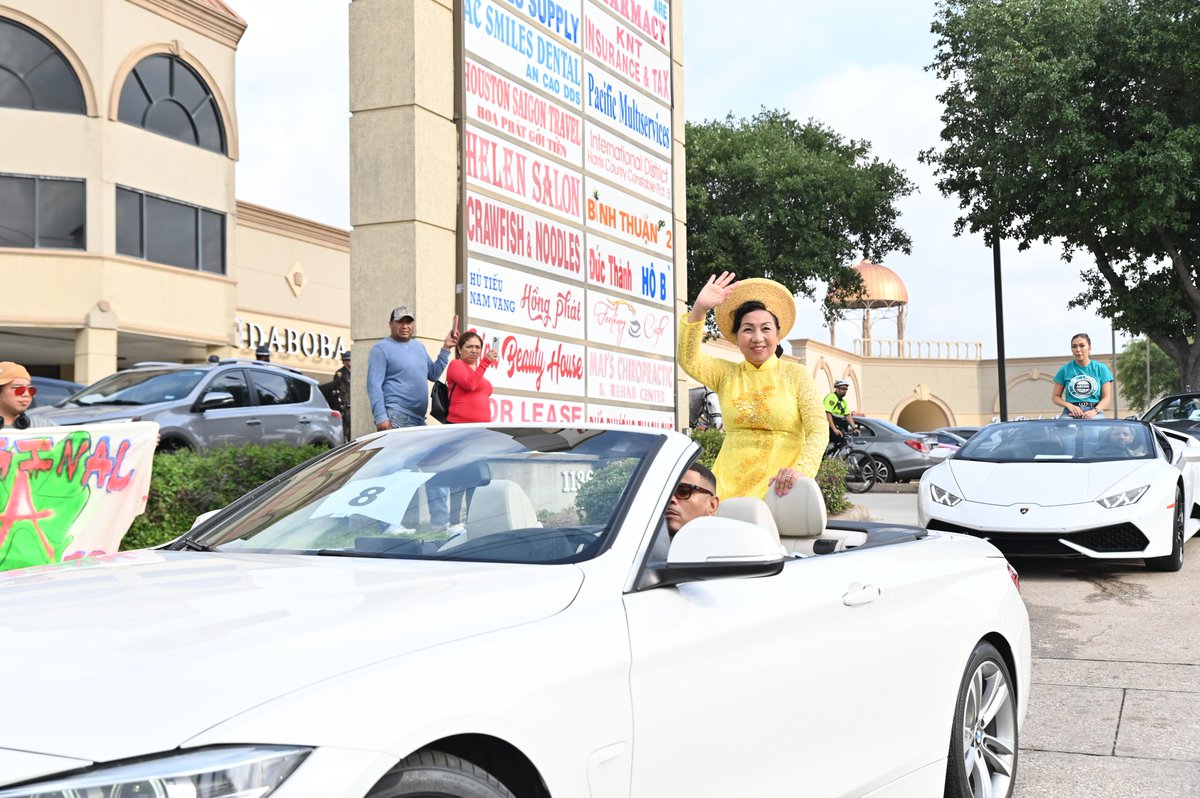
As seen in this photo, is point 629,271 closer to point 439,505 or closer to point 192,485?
point 192,485

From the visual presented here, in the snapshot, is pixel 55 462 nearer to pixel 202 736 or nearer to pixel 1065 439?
pixel 202 736

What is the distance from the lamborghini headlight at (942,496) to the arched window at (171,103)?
2436 cm

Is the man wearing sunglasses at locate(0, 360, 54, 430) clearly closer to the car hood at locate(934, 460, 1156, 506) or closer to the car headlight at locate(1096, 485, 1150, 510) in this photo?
the car hood at locate(934, 460, 1156, 506)

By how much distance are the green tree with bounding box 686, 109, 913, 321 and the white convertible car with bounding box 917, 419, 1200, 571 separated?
2183 centimetres

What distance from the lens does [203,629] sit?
2414mm

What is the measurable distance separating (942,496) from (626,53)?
5.29 m

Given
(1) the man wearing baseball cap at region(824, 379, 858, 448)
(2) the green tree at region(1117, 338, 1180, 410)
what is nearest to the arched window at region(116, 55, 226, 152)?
(1) the man wearing baseball cap at region(824, 379, 858, 448)

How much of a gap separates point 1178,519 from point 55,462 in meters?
8.80

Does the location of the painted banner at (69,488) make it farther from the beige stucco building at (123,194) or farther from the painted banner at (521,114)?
the beige stucco building at (123,194)

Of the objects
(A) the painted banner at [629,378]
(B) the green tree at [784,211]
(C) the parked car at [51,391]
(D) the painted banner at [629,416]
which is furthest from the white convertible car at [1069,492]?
(B) the green tree at [784,211]

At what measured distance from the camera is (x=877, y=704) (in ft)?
12.1

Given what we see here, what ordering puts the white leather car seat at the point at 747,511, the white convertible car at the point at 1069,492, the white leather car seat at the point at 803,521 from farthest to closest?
1. the white convertible car at the point at 1069,492
2. the white leather car seat at the point at 803,521
3. the white leather car seat at the point at 747,511

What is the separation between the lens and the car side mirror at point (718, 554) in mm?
3000

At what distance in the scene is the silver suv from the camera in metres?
14.0
